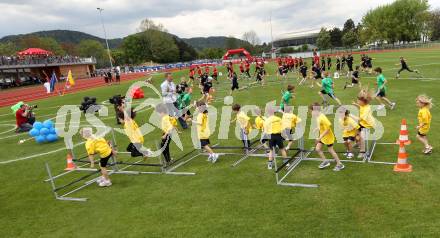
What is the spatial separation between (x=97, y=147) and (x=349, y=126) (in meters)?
6.86

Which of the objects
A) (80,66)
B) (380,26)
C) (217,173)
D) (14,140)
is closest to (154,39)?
(80,66)

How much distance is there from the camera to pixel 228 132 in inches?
530

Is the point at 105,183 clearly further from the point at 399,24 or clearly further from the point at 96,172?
the point at 399,24

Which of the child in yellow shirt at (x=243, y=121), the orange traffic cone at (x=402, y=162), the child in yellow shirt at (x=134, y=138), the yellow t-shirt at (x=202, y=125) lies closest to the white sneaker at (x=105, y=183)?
the child in yellow shirt at (x=134, y=138)

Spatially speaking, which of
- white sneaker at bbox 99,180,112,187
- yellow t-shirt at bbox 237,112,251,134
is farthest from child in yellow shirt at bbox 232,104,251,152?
white sneaker at bbox 99,180,112,187

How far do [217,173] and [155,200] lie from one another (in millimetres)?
2040

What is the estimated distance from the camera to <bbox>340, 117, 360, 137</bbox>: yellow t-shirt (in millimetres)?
8769

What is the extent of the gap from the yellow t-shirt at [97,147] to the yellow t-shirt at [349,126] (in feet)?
21.3

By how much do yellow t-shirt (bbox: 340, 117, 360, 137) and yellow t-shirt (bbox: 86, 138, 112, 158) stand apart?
6502mm

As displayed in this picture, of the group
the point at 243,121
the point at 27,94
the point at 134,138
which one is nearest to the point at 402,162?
the point at 243,121

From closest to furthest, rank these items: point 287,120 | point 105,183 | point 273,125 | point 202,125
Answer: point 273,125 → point 287,120 → point 105,183 → point 202,125

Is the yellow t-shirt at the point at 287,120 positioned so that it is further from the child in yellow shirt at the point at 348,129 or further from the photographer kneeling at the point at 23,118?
the photographer kneeling at the point at 23,118

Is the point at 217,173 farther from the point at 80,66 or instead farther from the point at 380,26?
the point at 380,26

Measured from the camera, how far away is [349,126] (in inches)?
346
